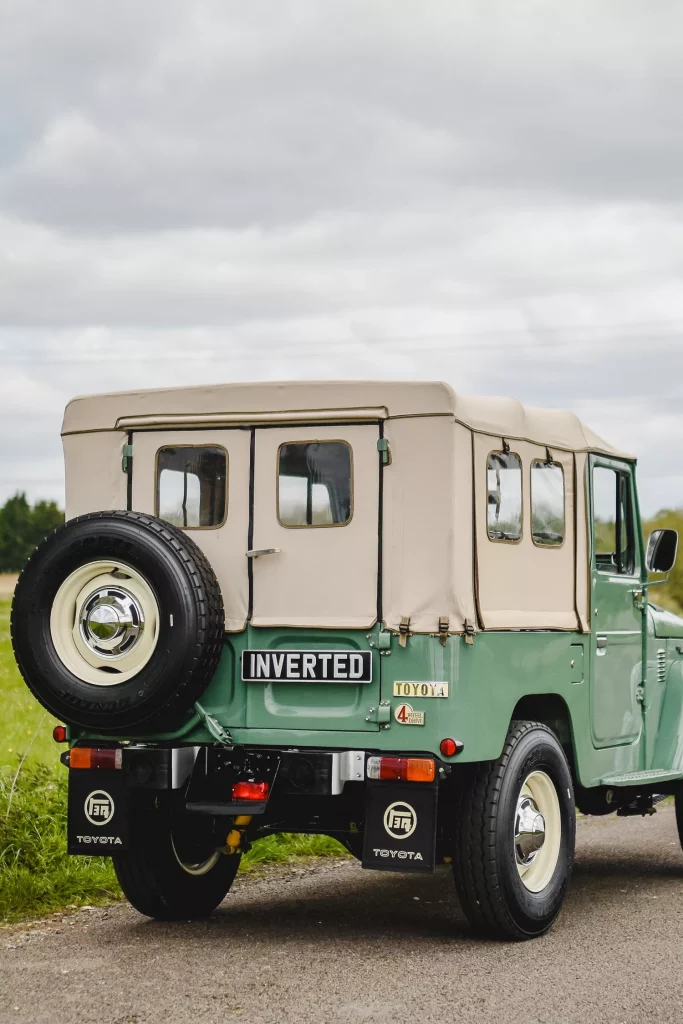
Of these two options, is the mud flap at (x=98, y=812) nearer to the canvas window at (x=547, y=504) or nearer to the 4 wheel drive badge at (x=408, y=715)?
the 4 wheel drive badge at (x=408, y=715)

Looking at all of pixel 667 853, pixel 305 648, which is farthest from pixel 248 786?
pixel 667 853

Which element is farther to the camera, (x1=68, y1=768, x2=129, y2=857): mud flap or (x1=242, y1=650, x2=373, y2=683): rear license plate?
(x1=68, y1=768, x2=129, y2=857): mud flap

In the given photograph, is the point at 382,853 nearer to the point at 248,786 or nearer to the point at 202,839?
the point at 248,786

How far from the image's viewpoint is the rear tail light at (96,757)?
265 inches

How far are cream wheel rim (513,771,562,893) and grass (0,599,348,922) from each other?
243cm

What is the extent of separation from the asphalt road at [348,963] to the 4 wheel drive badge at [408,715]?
3.53ft

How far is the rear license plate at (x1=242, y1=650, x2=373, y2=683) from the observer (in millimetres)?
6496

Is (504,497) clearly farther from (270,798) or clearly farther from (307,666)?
(270,798)

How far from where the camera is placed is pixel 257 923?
7.26 m

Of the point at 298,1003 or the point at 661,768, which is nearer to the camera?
the point at 298,1003

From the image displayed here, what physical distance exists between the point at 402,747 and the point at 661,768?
2606mm

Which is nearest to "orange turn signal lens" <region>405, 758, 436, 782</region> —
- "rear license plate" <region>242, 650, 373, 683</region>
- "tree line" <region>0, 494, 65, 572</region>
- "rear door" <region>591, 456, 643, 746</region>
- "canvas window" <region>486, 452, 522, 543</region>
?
"rear license plate" <region>242, 650, 373, 683</region>

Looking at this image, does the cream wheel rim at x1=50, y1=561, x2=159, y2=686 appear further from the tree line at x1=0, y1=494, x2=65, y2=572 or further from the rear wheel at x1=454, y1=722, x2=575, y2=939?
the tree line at x1=0, y1=494, x2=65, y2=572

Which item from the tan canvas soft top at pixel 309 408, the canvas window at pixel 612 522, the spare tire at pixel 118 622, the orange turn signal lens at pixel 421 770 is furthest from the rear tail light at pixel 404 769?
the canvas window at pixel 612 522
